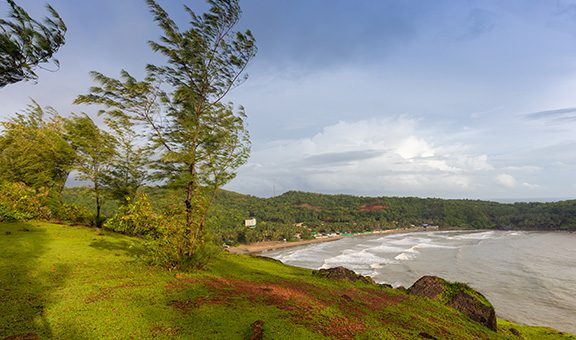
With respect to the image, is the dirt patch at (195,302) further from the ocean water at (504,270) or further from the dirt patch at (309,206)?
the dirt patch at (309,206)

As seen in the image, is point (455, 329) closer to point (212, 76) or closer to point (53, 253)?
point (212, 76)

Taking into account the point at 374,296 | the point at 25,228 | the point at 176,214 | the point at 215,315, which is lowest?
the point at 374,296

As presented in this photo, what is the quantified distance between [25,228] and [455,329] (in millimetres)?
23477

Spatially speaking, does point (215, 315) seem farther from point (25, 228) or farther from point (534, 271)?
point (534, 271)

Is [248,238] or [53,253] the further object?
[248,238]

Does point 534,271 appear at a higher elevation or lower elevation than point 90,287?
lower

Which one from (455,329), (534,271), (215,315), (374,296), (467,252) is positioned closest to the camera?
(215,315)

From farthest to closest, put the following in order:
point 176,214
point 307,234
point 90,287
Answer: point 307,234 < point 176,214 < point 90,287

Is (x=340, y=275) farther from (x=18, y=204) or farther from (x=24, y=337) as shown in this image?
(x=18, y=204)

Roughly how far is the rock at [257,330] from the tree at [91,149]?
20.6 metres

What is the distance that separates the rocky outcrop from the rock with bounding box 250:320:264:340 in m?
12.6

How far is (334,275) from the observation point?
18859 millimetres

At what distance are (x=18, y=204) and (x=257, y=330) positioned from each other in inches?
883

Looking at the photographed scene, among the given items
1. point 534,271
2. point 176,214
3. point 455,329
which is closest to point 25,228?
point 176,214
